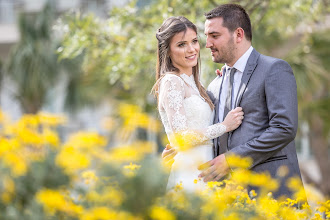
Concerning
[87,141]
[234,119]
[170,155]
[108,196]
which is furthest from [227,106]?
[108,196]

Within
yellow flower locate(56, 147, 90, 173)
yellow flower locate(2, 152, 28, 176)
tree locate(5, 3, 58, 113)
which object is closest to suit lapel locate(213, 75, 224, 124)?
yellow flower locate(56, 147, 90, 173)

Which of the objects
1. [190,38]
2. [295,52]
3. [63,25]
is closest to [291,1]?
[295,52]

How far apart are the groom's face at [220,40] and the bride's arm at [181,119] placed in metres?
0.32

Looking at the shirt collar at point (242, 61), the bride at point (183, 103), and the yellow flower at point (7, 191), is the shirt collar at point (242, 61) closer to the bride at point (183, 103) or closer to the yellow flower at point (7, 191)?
the bride at point (183, 103)

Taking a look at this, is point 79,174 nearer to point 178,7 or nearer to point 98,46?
point 178,7

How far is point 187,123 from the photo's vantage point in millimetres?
3295

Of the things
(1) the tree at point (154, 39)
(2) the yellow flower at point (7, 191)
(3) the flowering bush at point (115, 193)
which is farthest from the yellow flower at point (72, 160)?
(1) the tree at point (154, 39)

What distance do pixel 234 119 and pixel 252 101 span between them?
151mm

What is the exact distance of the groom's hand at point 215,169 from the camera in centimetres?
307

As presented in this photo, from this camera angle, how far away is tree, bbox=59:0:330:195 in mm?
6039

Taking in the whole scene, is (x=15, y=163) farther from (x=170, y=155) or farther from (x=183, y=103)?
(x=183, y=103)

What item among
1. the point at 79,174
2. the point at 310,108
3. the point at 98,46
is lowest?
the point at 310,108

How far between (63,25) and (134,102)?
2975 mm

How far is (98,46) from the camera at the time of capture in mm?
6871
